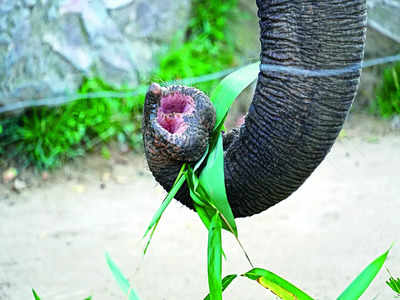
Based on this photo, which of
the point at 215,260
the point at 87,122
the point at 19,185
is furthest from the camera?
the point at 87,122

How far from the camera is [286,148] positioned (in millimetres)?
1568

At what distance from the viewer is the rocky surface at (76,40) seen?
4.42 metres

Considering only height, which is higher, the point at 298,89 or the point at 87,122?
the point at 298,89

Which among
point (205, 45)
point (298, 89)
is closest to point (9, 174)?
point (205, 45)

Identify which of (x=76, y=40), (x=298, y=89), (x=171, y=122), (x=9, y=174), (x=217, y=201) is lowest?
(x=9, y=174)

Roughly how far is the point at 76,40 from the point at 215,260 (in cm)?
322

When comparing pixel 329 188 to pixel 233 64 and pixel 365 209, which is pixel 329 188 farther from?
pixel 233 64

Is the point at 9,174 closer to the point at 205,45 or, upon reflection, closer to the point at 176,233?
the point at 176,233

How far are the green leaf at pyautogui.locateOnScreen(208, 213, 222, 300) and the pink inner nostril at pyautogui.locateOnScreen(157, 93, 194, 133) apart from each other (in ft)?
1.01

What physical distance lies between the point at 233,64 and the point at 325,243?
2.31m

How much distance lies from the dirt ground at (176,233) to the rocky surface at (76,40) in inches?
22.8

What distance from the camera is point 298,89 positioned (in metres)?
1.53

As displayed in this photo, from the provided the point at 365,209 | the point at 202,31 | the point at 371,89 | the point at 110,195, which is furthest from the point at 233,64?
the point at 365,209

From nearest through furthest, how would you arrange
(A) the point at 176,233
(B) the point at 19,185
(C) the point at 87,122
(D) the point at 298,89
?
(D) the point at 298,89 → (A) the point at 176,233 → (B) the point at 19,185 → (C) the point at 87,122
